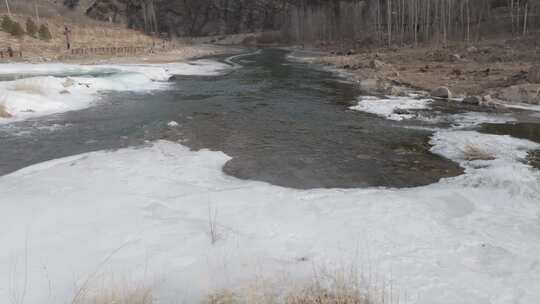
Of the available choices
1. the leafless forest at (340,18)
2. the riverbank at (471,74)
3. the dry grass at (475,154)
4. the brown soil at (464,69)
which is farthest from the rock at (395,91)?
the leafless forest at (340,18)

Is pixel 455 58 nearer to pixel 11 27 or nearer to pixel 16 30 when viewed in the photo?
pixel 16 30

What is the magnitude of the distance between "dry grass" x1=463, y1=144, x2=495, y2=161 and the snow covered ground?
1509 cm

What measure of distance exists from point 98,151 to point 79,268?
6.76 meters

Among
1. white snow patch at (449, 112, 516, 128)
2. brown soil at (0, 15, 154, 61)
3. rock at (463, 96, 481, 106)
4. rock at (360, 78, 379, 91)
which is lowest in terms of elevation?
white snow patch at (449, 112, 516, 128)

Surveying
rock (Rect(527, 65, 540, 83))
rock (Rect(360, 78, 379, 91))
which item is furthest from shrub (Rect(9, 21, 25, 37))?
rock (Rect(527, 65, 540, 83))

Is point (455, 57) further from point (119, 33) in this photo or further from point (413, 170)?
point (119, 33)

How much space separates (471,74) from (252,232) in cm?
2413

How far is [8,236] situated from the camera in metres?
6.26

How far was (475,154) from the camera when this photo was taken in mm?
10727

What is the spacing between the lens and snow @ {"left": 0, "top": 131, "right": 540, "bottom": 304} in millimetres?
5078

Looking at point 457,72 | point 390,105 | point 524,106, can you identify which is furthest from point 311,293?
point 457,72

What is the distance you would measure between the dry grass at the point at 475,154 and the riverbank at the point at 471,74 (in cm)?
838

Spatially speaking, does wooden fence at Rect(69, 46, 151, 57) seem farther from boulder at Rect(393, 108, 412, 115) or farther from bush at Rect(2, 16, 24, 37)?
boulder at Rect(393, 108, 412, 115)

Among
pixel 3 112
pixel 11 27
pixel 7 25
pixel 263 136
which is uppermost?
pixel 7 25
